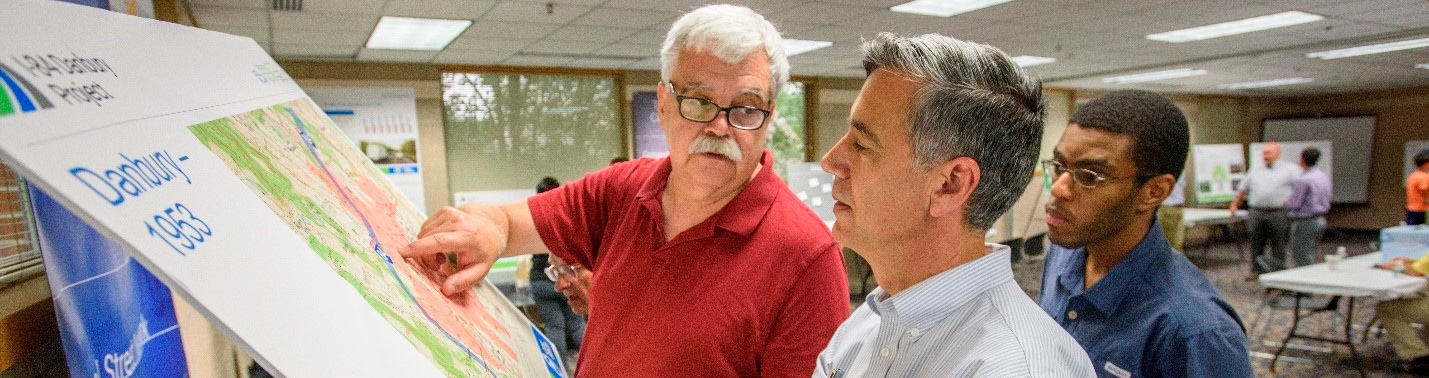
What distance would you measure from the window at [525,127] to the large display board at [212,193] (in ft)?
23.4

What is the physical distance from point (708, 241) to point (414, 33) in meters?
4.91

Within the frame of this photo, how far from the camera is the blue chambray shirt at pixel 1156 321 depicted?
1.14 m

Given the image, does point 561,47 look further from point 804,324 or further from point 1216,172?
point 1216,172

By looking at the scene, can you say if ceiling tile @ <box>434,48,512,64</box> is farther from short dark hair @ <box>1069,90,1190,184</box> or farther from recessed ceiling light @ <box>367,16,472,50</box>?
short dark hair @ <box>1069,90,1190,184</box>

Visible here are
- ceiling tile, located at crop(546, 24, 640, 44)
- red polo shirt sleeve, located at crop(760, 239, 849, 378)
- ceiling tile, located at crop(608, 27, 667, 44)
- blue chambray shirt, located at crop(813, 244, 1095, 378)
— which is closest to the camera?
blue chambray shirt, located at crop(813, 244, 1095, 378)

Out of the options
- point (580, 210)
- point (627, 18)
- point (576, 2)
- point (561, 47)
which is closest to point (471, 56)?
point (561, 47)

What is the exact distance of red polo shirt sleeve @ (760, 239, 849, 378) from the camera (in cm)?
107

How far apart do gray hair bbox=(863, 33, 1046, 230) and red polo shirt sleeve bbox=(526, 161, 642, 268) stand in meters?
0.66

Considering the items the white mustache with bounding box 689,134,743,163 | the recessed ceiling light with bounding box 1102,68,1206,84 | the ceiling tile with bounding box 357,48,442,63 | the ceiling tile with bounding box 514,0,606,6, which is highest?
the ceiling tile with bounding box 514,0,606,6

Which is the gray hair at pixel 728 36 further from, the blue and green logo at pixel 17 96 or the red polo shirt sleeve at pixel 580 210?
the blue and green logo at pixel 17 96

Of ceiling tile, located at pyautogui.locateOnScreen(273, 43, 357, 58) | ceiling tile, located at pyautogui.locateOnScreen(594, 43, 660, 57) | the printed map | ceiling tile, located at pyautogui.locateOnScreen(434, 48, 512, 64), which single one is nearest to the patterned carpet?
ceiling tile, located at pyautogui.locateOnScreen(594, 43, 660, 57)

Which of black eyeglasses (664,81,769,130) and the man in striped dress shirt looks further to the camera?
black eyeglasses (664,81,769,130)

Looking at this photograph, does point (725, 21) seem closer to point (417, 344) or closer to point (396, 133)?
point (417, 344)

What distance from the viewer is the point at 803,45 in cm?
641
